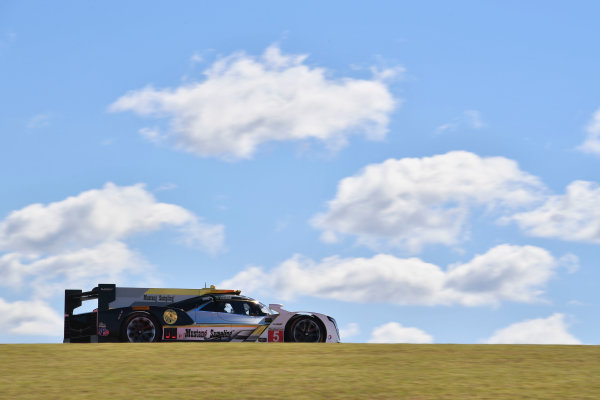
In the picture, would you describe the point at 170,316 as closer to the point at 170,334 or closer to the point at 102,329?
the point at 170,334

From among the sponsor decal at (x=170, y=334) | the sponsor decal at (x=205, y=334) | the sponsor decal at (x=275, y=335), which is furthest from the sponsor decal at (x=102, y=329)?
the sponsor decal at (x=275, y=335)

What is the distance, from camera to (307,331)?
17922mm

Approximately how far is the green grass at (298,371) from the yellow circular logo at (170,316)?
3.03 m

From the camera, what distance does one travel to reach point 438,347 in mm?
14133

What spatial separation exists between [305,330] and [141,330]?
373 centimetres

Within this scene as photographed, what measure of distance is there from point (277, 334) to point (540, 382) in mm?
8776

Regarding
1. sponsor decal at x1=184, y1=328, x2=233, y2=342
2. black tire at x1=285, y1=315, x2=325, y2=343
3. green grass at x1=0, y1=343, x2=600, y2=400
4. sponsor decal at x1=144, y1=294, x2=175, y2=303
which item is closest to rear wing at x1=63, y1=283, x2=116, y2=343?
sponsor decal at x1=144, y1=294, x2=175, y2=303

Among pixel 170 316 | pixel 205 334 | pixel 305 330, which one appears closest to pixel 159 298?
pixel 170 316

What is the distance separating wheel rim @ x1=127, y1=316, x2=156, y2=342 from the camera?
703 inches

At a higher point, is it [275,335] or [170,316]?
[170,316]

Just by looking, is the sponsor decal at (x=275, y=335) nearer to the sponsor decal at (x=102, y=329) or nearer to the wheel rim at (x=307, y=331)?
the wheel rim at (x=307, y=331)

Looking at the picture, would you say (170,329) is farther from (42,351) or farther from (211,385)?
(211,385)

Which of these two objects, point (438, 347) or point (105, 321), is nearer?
point (438, 347)

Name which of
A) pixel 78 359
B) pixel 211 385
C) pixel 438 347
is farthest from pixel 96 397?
pixel 438 347
